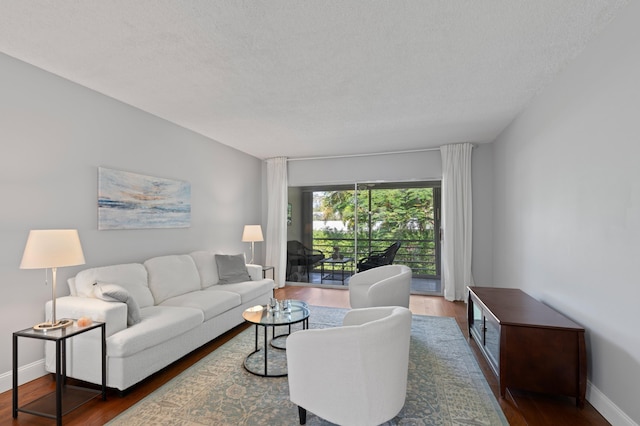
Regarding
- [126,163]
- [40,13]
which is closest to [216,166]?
[126,163]

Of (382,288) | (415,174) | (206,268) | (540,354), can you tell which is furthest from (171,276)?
(415,174)

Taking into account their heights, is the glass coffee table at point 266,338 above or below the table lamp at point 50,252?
below

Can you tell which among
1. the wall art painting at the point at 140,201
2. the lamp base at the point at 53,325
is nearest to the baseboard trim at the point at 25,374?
the lamp base at the point at 53,325

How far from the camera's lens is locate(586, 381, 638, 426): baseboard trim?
1868 mm

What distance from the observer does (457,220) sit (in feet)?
16.9

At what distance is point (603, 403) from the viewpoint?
205cm

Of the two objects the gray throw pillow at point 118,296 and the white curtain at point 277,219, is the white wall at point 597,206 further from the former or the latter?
the white curtain at point 277,219

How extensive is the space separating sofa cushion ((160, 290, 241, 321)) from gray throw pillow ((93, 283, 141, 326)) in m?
0.58

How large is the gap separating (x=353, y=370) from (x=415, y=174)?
435 cm

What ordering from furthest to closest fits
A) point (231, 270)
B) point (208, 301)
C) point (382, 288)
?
point (231, 270) < point (382, 288) < point (208, 301)

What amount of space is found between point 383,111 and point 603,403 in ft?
10.2

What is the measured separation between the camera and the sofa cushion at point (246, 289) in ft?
12.4

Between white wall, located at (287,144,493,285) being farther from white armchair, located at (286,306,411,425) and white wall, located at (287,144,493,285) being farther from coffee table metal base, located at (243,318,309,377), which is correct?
white armchair, located at (286,306,411,425)

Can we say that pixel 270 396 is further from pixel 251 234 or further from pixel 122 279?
pixel 251 234
